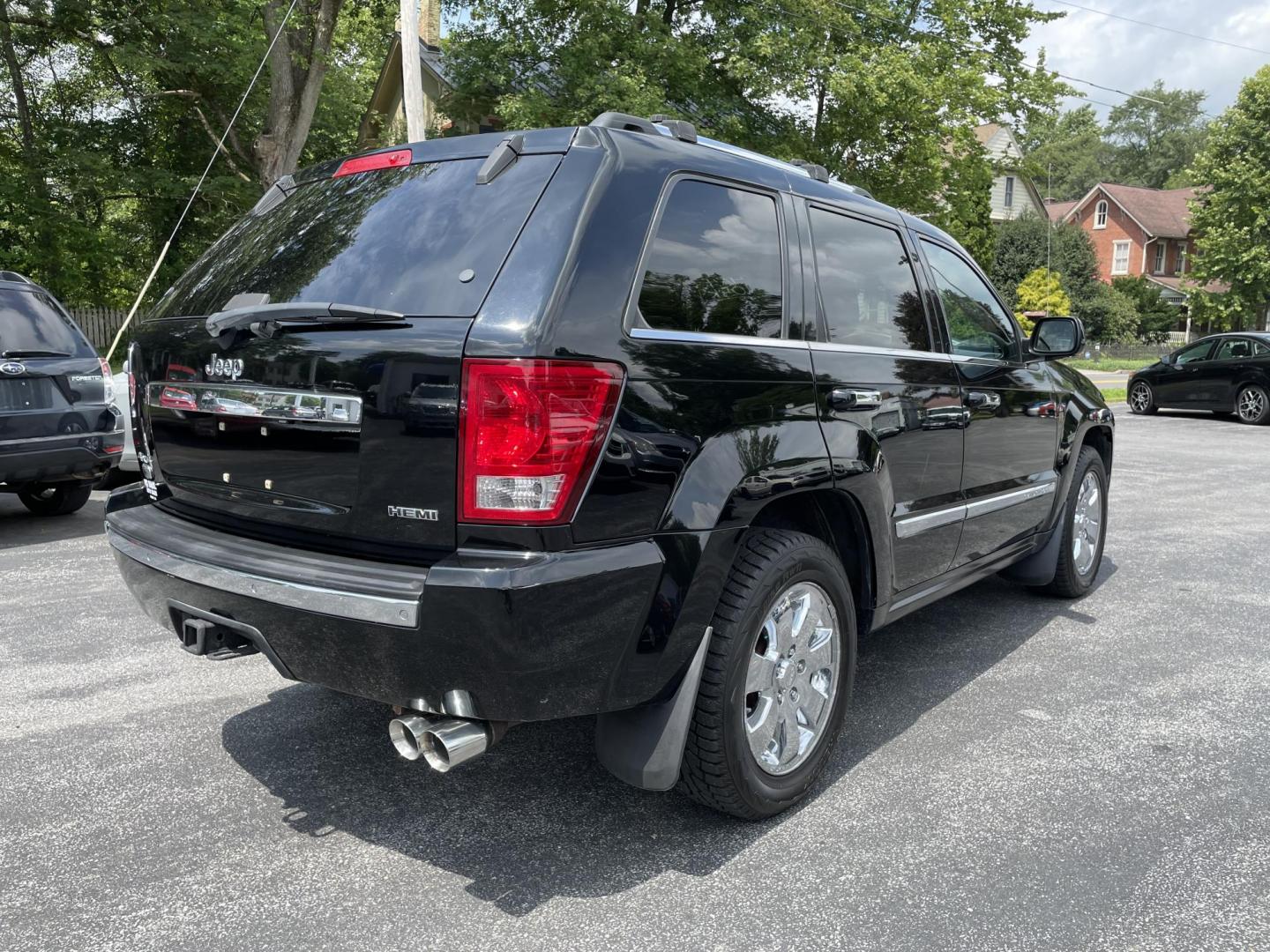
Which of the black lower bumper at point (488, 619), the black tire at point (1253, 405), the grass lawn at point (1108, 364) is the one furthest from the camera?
the grass lawn at point (1108, 364)

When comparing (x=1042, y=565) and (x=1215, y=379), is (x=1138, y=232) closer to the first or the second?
(x=1215, y=379)

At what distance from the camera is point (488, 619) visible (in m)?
2.28

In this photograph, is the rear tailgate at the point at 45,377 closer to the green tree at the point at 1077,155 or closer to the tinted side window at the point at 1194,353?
the tinted side window at the point at 1194,353

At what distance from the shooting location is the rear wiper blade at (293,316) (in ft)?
8.27

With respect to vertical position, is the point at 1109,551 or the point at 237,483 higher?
the point at 237,483

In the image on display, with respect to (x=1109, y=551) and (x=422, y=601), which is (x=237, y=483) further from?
(x=1109, y=551)

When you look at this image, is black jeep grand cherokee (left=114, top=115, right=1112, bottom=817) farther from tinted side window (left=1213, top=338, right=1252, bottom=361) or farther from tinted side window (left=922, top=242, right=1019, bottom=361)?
tinted side window (left=1213, top=338, right=1252, bottom=361)

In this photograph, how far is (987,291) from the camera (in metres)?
4.70

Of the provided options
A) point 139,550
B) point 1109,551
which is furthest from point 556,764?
point 1109,551

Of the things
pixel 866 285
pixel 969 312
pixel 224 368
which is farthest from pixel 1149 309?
pixel 224 368

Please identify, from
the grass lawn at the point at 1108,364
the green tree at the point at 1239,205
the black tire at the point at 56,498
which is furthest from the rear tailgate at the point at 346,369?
the green tree at the point at 1239,205

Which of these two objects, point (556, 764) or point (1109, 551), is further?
point (1109, 551)

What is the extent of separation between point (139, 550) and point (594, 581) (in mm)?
1484

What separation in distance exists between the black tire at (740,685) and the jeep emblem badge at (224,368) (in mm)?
1452
